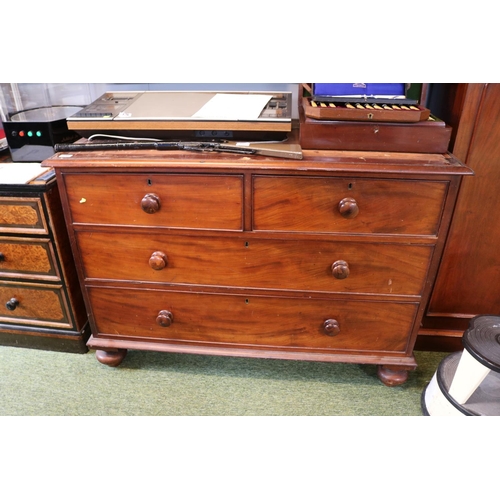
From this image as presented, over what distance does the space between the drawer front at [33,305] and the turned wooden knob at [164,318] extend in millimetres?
418

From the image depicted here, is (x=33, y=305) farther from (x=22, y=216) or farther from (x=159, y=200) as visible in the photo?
(x=159, y=200)

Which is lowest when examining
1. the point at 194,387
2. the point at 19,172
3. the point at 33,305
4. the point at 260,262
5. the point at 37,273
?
the point at 194,387

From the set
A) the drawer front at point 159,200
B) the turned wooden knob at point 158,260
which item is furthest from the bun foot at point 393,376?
the turned wooden knob at point 158,260

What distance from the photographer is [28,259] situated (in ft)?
4.72

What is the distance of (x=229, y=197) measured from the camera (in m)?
1.14

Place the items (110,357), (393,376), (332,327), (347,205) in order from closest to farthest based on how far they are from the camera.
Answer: (347,205)
(332,327)
(393,376)
(110,357)

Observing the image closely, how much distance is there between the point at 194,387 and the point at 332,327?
1.88ft

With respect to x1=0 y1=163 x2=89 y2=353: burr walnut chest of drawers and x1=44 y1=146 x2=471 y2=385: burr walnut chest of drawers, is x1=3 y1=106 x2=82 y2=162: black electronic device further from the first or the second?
x1=44 y1=146 x2=471 y2=385: burr walnut chest of drawers

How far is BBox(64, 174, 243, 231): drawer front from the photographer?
44.5 inches

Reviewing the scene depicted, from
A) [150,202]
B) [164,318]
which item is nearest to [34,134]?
[150,202]

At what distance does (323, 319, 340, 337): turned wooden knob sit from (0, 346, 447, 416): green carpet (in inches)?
11.1

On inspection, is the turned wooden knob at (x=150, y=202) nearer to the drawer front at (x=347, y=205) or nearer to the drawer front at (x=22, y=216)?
the drawer front at (x=347, y=205)

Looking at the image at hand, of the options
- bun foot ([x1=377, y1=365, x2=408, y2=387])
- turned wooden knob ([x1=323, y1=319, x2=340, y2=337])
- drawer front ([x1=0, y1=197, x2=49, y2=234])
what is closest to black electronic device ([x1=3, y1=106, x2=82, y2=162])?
drawer front ([x1=0, y1=197, x2=49, y2=234])
